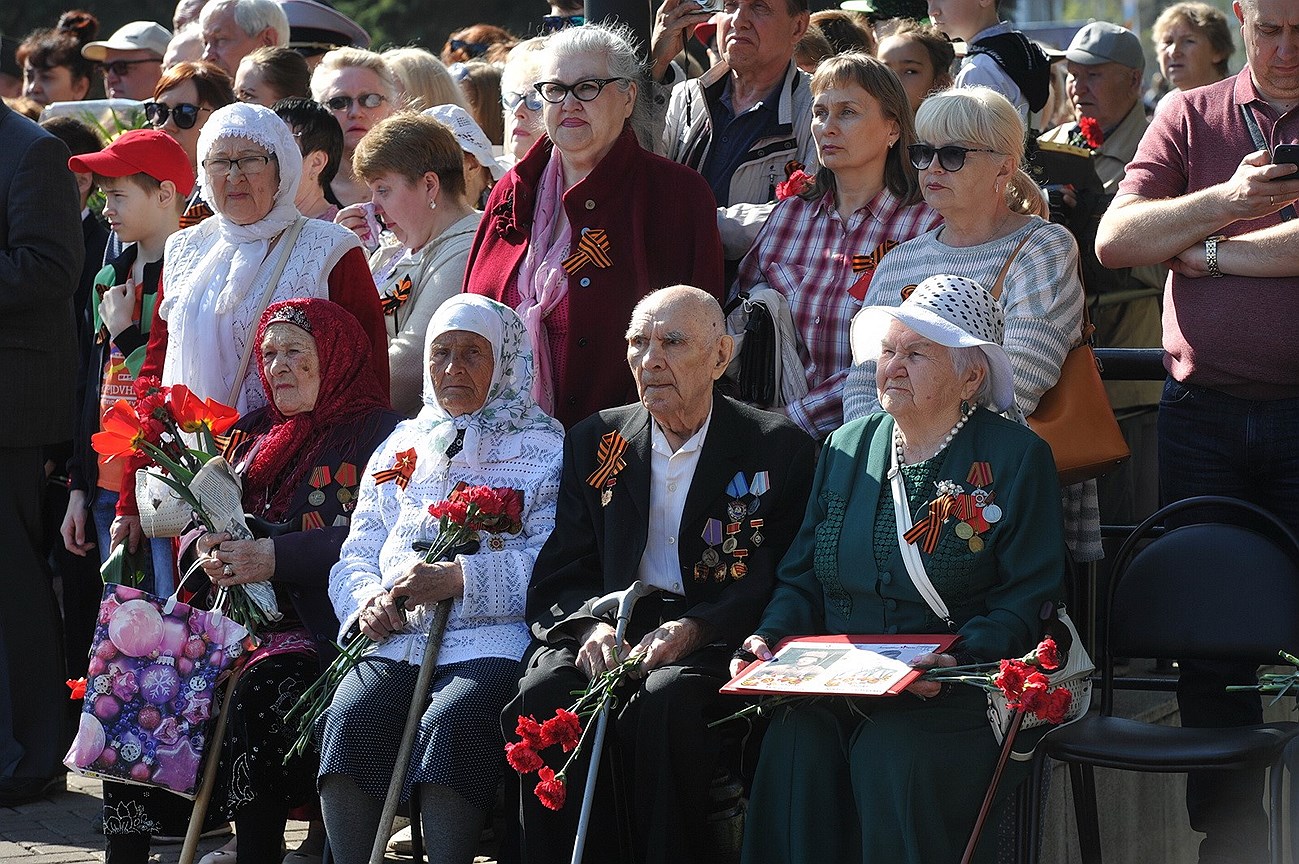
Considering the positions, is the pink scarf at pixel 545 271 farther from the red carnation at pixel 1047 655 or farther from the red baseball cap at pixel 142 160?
the red carnation at pixel 1047 655

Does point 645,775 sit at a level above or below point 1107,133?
below

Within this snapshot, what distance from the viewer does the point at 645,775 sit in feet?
14.3

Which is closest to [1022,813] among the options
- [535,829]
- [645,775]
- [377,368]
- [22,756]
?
[645,775]


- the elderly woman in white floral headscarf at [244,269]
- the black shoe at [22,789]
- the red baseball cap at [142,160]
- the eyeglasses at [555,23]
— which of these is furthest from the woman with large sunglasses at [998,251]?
the black shoe at [22,789]

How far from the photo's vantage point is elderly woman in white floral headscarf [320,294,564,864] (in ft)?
15.3

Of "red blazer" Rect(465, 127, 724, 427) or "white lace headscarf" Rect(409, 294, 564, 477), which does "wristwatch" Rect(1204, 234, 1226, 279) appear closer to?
"red blazer" Rect(465, 127, 724, 427)

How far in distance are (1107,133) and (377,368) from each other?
4.00 meters

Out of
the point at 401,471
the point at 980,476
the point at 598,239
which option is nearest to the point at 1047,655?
the point at 980,476

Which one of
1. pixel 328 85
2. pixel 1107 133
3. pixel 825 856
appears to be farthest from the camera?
pixel 1107 133

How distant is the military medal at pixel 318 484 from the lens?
5.39 m

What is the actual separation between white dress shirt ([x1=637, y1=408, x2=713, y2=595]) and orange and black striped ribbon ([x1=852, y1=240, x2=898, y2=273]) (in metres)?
0.84

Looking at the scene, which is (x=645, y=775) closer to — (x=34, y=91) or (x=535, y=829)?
(x=535, y=829)

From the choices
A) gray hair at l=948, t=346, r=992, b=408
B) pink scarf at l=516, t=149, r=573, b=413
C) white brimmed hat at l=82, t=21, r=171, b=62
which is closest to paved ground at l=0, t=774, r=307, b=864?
pink scarf at l=516, t=149, r=573, b=413

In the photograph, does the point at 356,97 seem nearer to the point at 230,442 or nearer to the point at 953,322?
the point at 230,442
